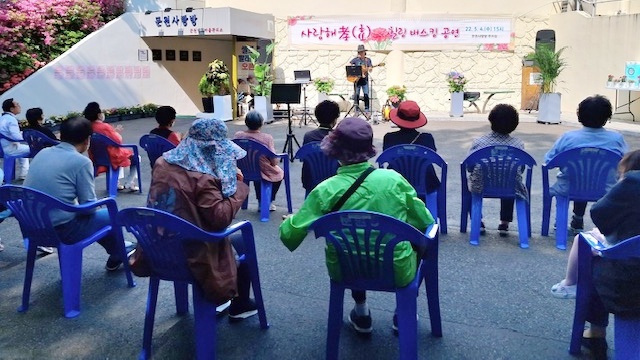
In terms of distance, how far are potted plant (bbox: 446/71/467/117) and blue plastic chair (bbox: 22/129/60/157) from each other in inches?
397

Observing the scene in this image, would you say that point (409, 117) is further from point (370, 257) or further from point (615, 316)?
point (615, 316)

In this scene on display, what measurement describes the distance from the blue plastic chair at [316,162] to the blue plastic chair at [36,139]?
296 cm

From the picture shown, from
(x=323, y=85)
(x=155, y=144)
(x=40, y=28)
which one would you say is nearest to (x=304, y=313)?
(x=155, y=144)

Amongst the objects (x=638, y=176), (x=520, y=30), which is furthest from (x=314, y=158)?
(x=520, y=30)

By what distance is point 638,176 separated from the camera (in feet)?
7.80

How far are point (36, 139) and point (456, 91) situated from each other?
402 inches

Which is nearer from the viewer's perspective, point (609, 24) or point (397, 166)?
point (397, 166)

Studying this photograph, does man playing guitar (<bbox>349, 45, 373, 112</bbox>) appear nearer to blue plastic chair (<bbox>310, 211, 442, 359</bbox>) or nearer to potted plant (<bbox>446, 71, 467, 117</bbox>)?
potted plant (<bbox>446, 71, 467, 117</bbox>)

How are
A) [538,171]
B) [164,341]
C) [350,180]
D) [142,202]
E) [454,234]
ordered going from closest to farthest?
[350,180]
[164,341]
[454,234]
[142,202]
[538,171]

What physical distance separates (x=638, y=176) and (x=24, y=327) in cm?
324

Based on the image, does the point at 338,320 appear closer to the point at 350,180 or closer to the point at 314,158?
the point at 350,180

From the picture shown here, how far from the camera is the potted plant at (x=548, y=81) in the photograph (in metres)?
11.9

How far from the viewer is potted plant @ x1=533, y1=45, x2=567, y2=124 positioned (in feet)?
39.2

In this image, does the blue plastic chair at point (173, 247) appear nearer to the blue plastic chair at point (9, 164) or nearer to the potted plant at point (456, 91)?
the blue plastic chair at point (9, 164)
